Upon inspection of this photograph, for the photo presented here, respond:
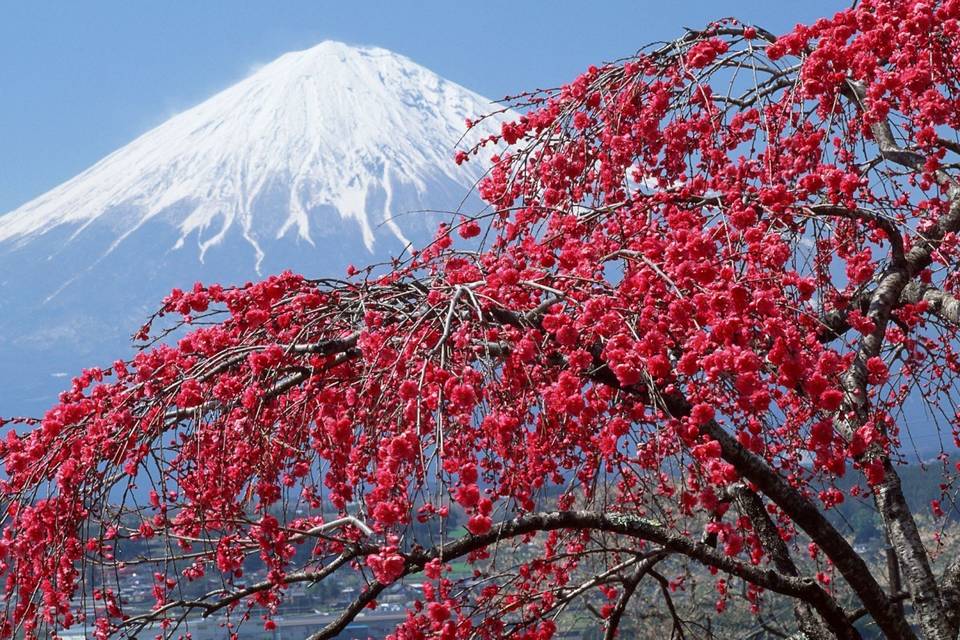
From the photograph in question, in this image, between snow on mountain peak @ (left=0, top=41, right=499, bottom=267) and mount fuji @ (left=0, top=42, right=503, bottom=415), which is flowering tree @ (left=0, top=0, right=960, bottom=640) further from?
snow on mountain peak @ (left=0, top=41, right=499, bottom=267)

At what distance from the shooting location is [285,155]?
5965 inches

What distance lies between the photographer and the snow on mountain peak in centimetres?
14012

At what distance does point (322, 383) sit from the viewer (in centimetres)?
396

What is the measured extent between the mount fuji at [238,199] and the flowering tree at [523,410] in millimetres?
123740

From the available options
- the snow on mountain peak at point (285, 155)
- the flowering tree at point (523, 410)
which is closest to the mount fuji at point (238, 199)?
the snow on mountain peak at point (285, 155)

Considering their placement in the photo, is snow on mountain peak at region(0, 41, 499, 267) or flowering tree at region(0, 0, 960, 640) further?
snow on mountain peak at region(0, 41, 499, 267)

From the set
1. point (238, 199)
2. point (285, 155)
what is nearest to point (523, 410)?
point (285, 155)

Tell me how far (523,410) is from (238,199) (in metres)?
157

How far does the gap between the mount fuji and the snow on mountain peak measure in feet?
0.77

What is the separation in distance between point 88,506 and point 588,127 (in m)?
3.73

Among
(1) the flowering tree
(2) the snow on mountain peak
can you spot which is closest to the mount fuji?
(2) the snow on mountain peak

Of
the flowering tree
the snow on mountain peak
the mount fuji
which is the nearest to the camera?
the flowering tree

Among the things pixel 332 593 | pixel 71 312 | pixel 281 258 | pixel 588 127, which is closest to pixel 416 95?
pixel 281 258

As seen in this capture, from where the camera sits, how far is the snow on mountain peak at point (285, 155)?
140 metres
